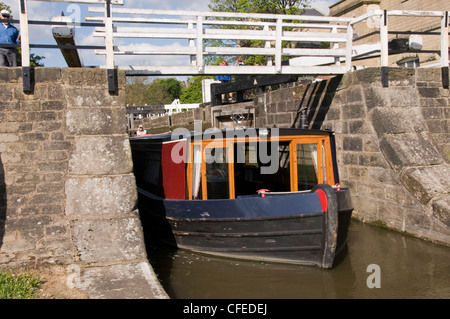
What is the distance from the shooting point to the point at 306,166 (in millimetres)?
7125

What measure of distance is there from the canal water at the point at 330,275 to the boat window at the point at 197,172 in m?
1.00

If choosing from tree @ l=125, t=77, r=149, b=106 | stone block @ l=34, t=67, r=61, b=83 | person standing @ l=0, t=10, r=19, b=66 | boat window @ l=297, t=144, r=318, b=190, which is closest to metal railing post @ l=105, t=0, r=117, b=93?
stone block @ l=34, t=67, r=61, b=83

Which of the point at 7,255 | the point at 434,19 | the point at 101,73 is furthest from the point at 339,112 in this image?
the point at 434,19

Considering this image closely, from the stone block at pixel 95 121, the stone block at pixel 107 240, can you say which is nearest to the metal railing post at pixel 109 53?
the stone block at pixel 95 121

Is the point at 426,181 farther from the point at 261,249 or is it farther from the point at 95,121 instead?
the point at 95,121

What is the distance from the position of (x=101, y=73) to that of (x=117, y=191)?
5.28 feet

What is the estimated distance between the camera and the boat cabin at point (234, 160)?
22.4 feet

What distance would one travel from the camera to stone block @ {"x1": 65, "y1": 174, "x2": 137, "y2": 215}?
566 cm

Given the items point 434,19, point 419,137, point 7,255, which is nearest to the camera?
point 7,255

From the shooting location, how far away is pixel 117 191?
18.9ft

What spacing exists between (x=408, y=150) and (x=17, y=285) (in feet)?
19.9

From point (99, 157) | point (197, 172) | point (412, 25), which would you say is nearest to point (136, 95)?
point (412, 25)

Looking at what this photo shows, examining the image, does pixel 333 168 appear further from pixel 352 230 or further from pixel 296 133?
pixel 352 230

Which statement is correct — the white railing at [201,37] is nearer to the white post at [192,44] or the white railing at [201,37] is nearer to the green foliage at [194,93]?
the white post at [192,44]
